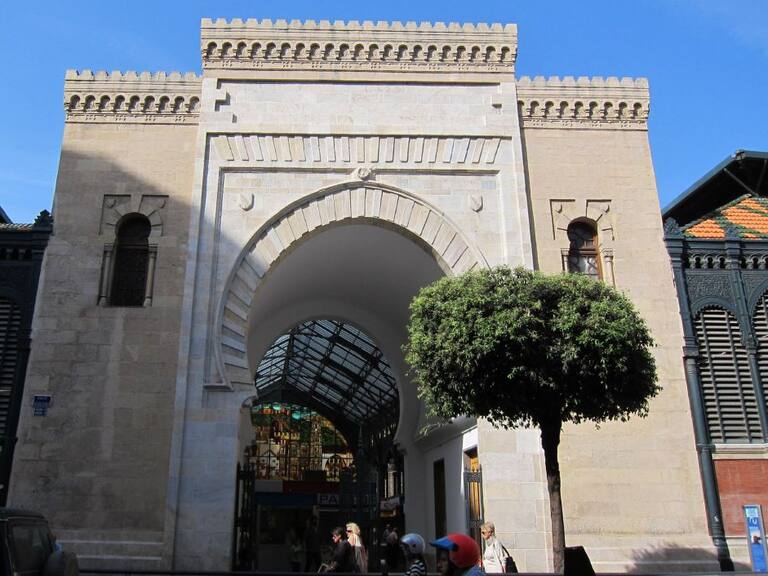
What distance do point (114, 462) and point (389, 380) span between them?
18.8 meters

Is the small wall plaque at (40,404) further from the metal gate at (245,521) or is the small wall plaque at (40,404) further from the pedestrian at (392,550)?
the pedestrian at (392,550)

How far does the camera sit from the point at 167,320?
1449 cm

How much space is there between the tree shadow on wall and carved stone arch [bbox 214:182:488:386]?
6.44 metres

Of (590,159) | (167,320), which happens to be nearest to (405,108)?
(590,159)

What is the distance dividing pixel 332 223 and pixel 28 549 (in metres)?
9.61

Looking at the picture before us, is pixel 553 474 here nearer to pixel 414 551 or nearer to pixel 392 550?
pixel 414 551

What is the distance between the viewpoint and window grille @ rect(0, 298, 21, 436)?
13948 mm

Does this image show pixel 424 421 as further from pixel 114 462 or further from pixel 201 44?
pixel 201 44

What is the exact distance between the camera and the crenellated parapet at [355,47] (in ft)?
54.0

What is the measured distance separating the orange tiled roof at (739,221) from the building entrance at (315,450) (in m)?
9.92

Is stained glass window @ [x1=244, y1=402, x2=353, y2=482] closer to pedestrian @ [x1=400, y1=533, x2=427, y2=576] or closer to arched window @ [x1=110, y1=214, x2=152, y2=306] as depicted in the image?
arched window @ [x1=110, y1=214, x2=152, y2=306]

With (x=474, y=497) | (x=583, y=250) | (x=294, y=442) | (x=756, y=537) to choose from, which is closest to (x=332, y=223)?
(x=583, y=250)

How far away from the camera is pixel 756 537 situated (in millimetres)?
13570

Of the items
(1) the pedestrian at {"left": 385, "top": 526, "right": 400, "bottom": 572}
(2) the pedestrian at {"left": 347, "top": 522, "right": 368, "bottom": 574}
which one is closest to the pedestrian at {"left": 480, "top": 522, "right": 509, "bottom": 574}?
(2) the pedestrian at {"left": 347, "top": 522, "right": 368, "bottom": 574}
